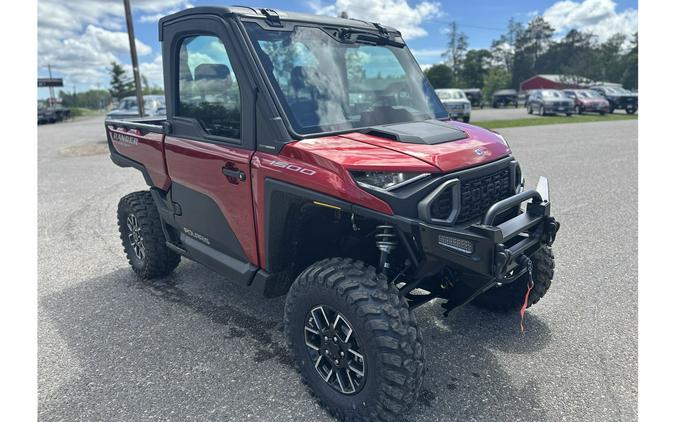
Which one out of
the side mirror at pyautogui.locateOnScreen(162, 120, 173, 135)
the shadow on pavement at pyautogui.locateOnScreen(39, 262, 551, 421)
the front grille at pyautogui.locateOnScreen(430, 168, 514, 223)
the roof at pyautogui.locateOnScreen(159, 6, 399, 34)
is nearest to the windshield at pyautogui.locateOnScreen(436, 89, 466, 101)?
the roof at pyautogui.locateOnScreen(159, 6, 399, 34)

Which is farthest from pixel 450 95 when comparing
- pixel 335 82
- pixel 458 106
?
pixel 335 82

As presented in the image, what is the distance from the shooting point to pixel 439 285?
10.4 feet

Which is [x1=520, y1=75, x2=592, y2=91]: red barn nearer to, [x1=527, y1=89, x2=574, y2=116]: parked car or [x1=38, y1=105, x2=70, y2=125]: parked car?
[x1=527, y1=89, x2=574, y2=116]: parked car

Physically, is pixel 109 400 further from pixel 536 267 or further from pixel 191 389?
pixel 536 267

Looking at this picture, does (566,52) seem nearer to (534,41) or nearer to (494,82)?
(534,41)

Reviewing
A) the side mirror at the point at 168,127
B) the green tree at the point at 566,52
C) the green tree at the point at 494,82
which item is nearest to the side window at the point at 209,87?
the side mirror at the point at 168,127

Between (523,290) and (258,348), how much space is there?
6.61 feet

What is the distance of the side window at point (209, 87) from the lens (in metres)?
3.10

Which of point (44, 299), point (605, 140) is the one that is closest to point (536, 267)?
point (44, 299)

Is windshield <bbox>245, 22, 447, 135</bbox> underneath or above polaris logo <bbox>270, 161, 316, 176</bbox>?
above

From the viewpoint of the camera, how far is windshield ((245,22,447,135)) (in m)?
2.90

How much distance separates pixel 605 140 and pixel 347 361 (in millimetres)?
15454

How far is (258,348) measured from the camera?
3.30 metres

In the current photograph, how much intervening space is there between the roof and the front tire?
65.0 inches
